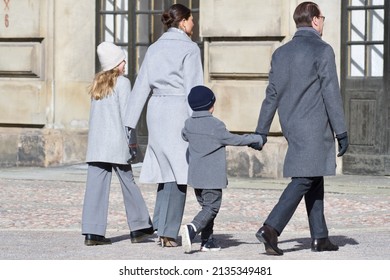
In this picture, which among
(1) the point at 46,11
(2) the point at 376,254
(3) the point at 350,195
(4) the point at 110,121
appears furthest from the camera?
(1) the point at 46,11

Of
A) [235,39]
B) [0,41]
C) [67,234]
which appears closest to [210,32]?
[235,39]

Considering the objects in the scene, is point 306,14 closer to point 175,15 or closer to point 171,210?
point 175,15

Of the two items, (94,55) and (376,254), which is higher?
(94,55)

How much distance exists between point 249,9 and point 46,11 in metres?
3.06

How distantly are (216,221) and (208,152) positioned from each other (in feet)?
7.83

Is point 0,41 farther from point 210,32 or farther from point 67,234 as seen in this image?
point 67,234

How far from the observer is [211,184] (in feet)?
34.1

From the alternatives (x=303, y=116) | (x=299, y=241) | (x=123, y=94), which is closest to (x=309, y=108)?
(x=303, y=116)

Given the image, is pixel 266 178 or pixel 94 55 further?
pixel 94 55

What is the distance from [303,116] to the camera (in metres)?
10.2

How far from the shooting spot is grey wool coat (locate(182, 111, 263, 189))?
1041 cm

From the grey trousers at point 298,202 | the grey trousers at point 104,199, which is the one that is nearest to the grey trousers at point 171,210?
the grey trousers at point 104,199

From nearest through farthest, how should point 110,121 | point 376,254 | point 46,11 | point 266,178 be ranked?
point 376,254
point 110,121
point 266,178
point 46,11

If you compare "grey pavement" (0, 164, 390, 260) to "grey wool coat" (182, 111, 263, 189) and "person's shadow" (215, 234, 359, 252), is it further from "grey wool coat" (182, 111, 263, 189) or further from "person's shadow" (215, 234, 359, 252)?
"grey wool coat" (182, 111, 263, 189)
